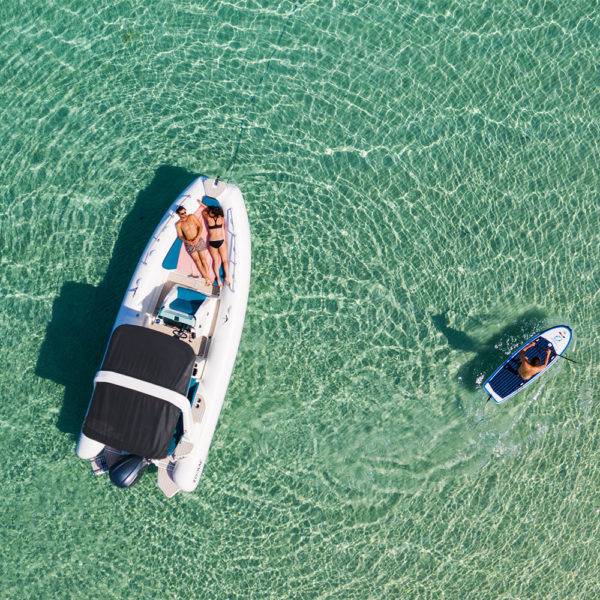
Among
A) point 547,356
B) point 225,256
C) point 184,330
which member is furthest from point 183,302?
point 547,356

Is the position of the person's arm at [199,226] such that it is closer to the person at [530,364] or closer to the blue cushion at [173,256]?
the blue cushion at [173,256]

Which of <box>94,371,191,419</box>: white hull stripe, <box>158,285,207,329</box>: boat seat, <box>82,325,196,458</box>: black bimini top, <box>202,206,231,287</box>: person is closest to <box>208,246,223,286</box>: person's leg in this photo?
<box>202,206,231,287</box>: person

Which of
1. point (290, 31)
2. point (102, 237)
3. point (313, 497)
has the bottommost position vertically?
point (313, 497)

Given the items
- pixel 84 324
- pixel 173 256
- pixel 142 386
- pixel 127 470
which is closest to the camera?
pixel 142 386

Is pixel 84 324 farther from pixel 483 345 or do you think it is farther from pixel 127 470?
pixel 483 345

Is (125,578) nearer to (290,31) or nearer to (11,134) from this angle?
(11,134)

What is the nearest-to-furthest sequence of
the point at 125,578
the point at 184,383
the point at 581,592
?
the point at 184,383 → the point at 125,578 → the point at 581,592

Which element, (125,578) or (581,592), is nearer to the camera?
(125,578)

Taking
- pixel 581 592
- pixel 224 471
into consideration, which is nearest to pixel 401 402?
pixel 224 471
